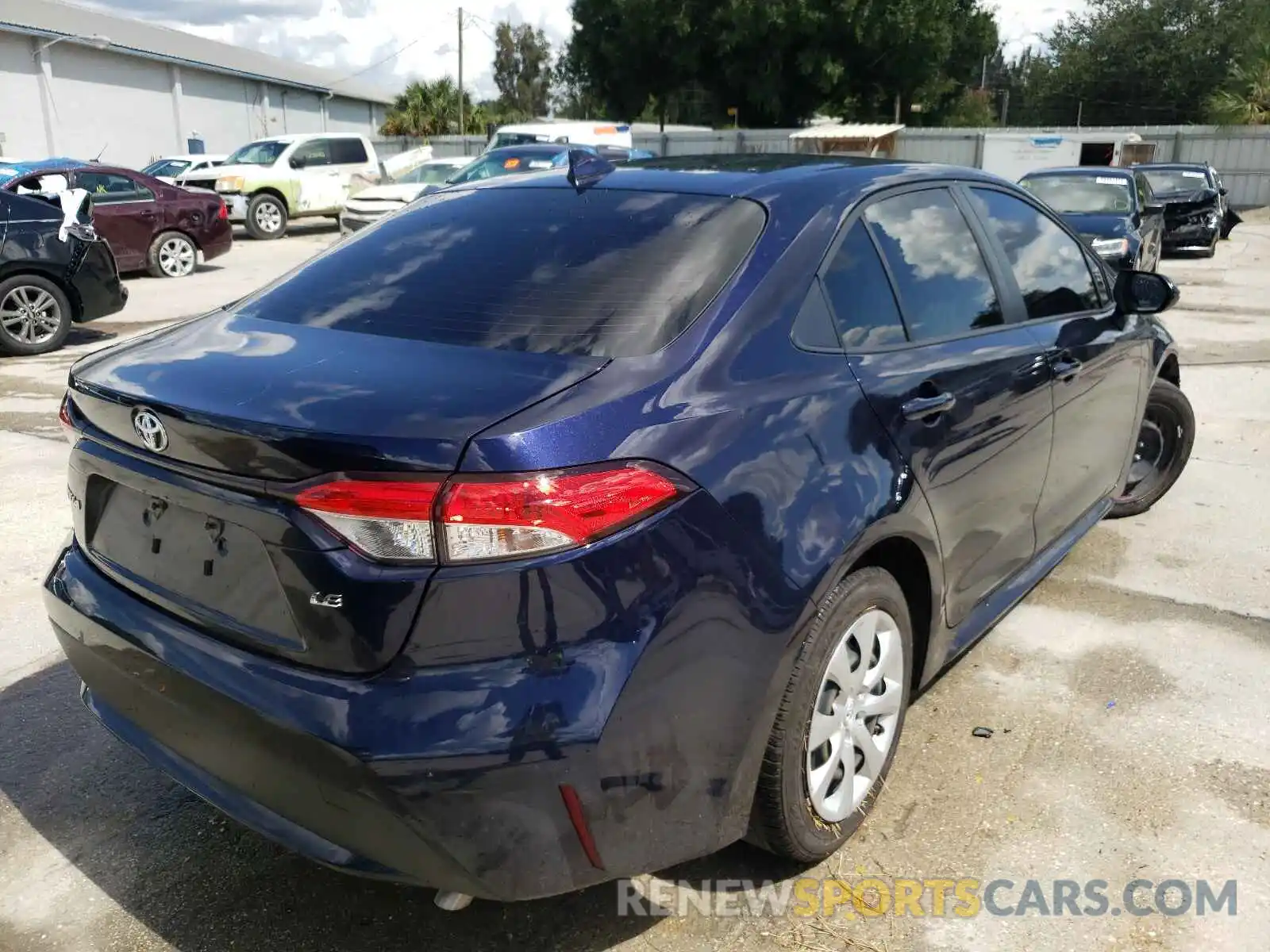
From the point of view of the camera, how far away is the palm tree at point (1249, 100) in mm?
30516

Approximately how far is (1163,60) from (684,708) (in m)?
61.6

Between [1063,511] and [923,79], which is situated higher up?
[923,79]

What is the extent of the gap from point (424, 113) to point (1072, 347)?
128ft

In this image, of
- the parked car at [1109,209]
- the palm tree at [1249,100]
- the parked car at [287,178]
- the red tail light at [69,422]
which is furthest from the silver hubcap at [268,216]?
the palm tree at [1249,100]

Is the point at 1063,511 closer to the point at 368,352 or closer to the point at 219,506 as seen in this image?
the point at 368,352

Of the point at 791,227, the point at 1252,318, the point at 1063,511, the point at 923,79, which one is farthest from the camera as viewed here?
the point at 923,79

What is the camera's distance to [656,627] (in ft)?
6.52

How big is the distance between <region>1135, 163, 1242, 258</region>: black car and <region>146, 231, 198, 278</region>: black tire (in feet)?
50.1

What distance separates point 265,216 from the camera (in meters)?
20.1

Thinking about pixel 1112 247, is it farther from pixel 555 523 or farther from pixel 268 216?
pixel 268 216

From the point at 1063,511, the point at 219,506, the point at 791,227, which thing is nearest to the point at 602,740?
the point at 219,506

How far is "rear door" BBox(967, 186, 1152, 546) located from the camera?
3510 mm

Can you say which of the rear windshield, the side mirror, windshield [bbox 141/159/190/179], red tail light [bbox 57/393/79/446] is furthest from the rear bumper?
windshield [bbox 141/159/190/179]

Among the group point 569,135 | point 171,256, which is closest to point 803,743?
point 171,256
